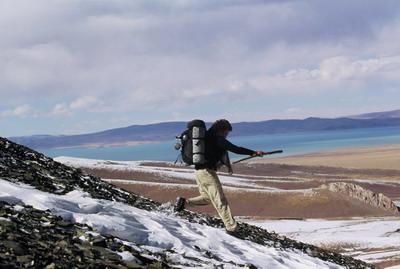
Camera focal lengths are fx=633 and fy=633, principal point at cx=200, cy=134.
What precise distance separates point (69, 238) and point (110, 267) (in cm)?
132

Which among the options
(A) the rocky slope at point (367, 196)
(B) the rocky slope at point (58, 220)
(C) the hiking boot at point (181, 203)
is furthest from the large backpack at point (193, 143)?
(A) the rocky slope at point (367, 196)

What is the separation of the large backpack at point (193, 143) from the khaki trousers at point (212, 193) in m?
0.42

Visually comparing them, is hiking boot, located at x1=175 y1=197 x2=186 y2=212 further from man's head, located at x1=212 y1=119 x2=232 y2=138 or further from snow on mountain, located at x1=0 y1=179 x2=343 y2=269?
man's head, located at x1=212 y1=119 x2=232 y2=138

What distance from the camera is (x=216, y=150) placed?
45.8 ft

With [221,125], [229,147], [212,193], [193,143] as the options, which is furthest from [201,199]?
[221,125]

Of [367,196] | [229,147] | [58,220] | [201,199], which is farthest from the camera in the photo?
[367,196]

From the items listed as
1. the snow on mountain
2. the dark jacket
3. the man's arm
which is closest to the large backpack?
the dark jacket

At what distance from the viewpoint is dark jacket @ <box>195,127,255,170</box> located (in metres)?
13.6

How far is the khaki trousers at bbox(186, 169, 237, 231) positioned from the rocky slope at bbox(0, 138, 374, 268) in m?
1.07

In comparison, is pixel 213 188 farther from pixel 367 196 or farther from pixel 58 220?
pixel 367 196

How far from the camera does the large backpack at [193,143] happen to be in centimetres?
1345

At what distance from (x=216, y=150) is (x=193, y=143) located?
0.63 meters

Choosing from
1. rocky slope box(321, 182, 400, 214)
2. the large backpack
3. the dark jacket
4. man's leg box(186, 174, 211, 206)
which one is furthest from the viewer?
rocky slope box(321, 182, 400, 214)

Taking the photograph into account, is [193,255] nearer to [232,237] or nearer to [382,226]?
[232,237]
